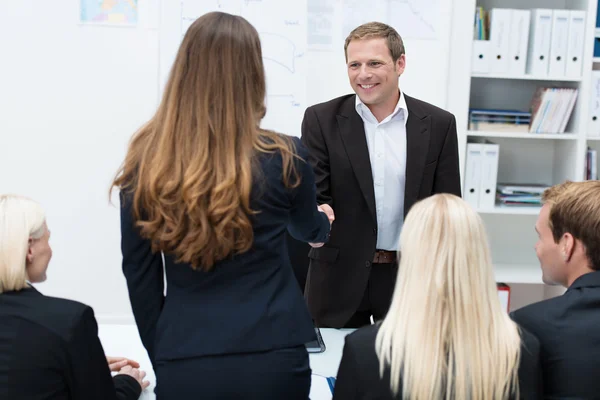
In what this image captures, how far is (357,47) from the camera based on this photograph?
2.66 meters

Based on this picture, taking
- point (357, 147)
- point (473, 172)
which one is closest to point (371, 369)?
point (357, 147)

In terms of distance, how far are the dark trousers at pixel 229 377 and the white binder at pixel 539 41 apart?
2.80 metres

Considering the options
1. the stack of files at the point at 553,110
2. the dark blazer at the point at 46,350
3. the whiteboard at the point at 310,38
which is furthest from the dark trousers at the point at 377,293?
the stack of files at the point at 553,110

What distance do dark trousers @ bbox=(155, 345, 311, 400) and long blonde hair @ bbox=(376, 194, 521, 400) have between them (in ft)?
0.88

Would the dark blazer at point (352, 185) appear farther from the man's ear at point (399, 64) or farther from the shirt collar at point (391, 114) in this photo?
the man's ear at point (399, 64)

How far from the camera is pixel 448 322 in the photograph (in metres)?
1.35

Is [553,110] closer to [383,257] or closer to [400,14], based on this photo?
[400,14]

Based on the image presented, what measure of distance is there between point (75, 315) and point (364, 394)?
65cm

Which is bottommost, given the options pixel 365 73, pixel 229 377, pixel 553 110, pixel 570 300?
pixel 229 377

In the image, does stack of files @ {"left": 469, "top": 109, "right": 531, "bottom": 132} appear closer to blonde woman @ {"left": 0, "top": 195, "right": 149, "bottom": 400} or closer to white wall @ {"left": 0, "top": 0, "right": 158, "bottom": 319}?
white wall @ {"left": 0, "top": 0, "right": 158, "bottom": 319}

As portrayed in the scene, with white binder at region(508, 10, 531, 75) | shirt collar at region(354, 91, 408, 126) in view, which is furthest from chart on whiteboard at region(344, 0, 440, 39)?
shirt collar at region(354, 91, 408, 126)

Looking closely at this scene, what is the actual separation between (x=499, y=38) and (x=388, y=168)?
1.54m

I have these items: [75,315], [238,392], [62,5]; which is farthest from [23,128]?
[238,392]

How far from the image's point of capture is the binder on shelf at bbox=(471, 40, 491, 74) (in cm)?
377
